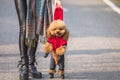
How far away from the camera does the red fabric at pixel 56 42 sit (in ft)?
21.2

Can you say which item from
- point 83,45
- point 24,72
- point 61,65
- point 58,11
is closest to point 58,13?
point 58,11

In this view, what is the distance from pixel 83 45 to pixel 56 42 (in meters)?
3.54

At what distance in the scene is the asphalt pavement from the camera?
7.54 metres

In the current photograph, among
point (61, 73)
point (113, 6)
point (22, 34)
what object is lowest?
point (113, 6)

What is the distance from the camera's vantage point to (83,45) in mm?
10031

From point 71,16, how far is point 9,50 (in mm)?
5268

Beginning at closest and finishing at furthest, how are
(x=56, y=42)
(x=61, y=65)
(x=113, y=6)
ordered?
(x=56, y=42) < (x=61, y=65) < (x=113, y=6)

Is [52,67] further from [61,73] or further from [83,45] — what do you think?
[83,45]

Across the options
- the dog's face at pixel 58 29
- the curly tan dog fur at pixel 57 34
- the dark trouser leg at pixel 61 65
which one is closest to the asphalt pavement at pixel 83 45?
the dark trouser leg at pixel 61 65

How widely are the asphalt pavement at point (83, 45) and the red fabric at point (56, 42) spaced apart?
0.60 meters

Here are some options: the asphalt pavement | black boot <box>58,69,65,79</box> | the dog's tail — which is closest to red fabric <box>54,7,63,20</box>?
the dog's tail

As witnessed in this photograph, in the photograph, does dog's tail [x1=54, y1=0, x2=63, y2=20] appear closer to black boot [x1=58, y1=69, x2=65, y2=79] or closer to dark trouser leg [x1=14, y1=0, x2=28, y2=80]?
dark trouser leg [x1=14, y1=0, x2=28, y2=80]

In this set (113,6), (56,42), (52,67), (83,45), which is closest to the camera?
(56,42)

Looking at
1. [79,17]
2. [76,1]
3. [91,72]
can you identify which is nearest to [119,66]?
[91,72]
